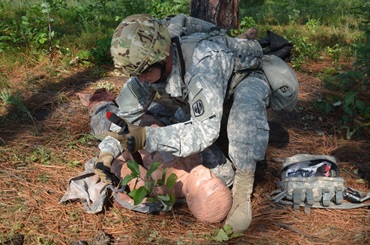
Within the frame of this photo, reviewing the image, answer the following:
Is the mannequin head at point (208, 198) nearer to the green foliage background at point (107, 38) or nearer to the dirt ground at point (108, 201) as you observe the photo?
the dirt ground at point (108, 201)

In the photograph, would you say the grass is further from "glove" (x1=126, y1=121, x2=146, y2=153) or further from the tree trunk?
the tree trunk

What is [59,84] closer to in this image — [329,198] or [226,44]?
[226,44]

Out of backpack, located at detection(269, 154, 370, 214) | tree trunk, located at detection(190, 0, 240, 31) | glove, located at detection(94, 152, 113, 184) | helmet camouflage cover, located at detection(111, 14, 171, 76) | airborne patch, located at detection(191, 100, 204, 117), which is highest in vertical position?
helmet camouflage cover, located at detection(111, 14, 171, 76)

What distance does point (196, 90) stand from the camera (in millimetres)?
2920

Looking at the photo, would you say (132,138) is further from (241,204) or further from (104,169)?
(241,204)

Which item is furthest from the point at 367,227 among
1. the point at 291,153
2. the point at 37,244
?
the point at 37,244

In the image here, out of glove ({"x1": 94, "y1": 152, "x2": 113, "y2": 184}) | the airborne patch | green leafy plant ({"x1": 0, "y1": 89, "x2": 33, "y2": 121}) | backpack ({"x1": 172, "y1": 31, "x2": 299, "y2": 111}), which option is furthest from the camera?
green leafy plant ({"x1": 0, "y1": 89, "x2": 33, "y2": 121})

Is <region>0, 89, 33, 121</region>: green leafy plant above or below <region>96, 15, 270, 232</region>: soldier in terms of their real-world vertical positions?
below

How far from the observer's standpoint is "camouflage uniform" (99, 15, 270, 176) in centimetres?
293

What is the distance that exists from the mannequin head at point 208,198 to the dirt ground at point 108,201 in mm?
79

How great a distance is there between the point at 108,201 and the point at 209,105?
1.08 metres

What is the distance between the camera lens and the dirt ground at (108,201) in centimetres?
287

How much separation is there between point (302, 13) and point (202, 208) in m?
6.07

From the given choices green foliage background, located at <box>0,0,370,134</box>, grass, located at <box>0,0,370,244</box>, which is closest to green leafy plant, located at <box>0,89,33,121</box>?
grass, located at <box>0,0,370,244</box>
